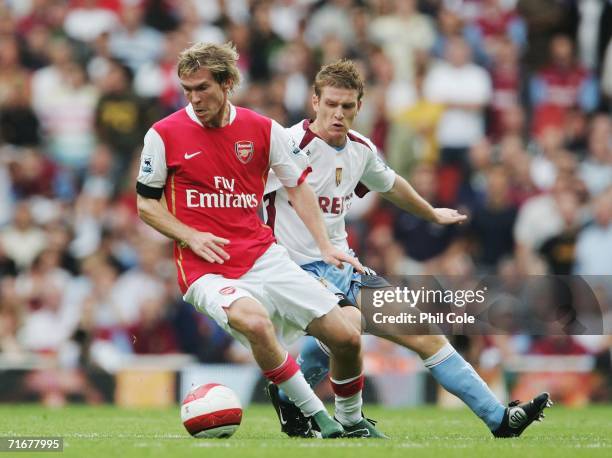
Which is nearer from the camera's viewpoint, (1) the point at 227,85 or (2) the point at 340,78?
(1) the point at 227,85

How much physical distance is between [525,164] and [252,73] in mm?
3784

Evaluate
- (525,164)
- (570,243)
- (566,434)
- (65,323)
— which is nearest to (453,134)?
(525,164)

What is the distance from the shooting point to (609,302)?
14.1 metres

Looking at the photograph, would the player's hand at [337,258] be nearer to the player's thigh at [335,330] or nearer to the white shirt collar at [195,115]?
the player's thigh at [335,330]

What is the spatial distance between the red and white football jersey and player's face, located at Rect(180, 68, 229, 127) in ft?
0.41

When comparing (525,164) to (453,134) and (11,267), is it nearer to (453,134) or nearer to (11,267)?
(453,134)

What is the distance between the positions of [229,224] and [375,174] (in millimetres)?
1479

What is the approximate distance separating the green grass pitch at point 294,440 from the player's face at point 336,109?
83.8 inches

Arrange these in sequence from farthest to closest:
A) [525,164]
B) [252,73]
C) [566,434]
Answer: [252,73] < [525,164] < [566,434]

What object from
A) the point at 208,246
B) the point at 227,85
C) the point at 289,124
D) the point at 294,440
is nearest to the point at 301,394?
the point at 294,440

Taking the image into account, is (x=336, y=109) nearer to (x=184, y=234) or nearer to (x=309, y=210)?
(x=309, y=210)

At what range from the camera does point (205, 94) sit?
334 inches

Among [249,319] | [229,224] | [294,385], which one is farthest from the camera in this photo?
[229,224]

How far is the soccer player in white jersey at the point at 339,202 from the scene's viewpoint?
8.96 meters
